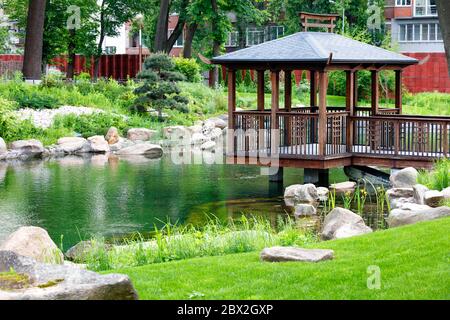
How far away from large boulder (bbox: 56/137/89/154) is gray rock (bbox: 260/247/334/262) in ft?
68.4

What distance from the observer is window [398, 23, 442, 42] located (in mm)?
63188

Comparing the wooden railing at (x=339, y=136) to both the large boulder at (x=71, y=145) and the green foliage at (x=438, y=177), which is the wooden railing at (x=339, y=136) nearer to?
the green foliage at (x=438, y=177)

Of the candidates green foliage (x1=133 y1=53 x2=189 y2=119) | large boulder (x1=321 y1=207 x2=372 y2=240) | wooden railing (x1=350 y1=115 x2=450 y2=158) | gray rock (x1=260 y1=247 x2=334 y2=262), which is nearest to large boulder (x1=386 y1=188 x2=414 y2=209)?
wooden railing (x1=350 y1=115 x2=450 y2=158)

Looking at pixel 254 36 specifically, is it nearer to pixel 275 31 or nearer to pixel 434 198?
pixel 275 31

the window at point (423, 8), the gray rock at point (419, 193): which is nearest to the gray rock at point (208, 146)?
the gray rock at point (419, 193)

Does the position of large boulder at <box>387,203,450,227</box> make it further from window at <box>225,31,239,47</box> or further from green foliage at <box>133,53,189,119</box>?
window at <box>225,31,239,47</box>

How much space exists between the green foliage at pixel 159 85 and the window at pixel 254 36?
3184 centimetres

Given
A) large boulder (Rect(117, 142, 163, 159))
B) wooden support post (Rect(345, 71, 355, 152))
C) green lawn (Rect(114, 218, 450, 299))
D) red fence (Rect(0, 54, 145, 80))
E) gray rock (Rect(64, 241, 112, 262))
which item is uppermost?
red fence (Rect(0, 54, 145, 80))

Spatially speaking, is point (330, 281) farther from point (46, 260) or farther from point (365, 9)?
point (365, 9)

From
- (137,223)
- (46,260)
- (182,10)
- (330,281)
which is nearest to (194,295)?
(330,281)

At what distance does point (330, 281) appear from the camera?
903cm
